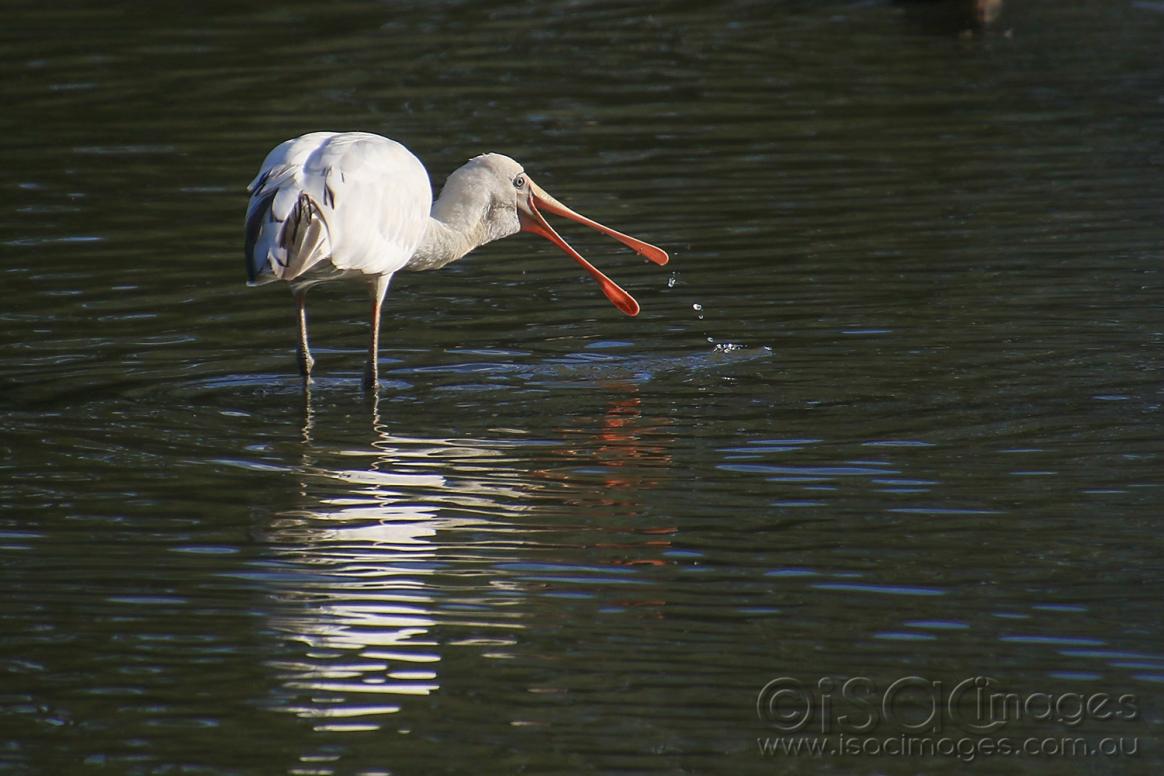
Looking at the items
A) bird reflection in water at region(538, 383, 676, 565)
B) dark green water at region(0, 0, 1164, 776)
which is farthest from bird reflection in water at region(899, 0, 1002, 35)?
bird reflection in water at region(538, 383, 676, 565)

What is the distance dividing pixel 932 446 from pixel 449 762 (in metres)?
3.59

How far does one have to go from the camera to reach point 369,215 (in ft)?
31.4

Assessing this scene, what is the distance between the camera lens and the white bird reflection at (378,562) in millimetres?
5871

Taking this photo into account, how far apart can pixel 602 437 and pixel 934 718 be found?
3376 millimetres

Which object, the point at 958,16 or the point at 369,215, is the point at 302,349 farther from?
the point at 958,16

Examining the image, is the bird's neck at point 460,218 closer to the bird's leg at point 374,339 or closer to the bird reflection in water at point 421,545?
the bird's leg at point 374,339

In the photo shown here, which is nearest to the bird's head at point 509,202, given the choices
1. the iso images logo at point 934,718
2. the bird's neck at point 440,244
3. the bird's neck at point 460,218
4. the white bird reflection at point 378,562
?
the bird's neck at point 460,218

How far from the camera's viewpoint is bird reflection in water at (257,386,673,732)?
19.6 ft

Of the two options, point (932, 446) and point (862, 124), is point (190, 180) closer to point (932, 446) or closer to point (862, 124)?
point (862, 124)

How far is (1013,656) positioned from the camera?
6.03 m

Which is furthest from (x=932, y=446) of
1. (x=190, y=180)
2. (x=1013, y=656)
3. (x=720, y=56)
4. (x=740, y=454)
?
(x=720, y=56)

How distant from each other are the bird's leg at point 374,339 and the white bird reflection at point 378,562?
56 centimetres

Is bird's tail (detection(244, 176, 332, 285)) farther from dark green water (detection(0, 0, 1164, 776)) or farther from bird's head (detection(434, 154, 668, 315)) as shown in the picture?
bird's head (detection(434, 154, 668, 315))

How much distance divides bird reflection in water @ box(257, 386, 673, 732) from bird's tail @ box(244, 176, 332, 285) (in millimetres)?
733
